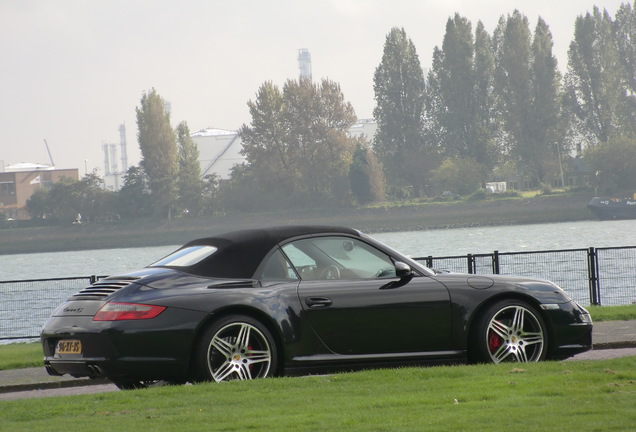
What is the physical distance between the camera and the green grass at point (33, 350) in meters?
12.4

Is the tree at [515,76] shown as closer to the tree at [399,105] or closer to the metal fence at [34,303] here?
the tree at [399,105]

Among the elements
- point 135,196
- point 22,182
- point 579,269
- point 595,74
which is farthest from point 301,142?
point 579,269

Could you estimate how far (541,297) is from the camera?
905 cm

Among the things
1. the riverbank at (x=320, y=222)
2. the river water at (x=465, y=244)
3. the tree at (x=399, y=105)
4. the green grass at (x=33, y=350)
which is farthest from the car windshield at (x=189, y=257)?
the riverbank at (x=320, y=222)

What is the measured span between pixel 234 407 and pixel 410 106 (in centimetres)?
11503

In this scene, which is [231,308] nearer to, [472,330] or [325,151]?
[472,330]

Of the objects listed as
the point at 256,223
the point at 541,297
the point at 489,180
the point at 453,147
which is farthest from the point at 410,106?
the point at 541,297

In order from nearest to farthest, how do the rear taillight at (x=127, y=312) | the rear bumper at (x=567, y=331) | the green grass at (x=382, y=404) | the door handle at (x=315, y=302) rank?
the green grass at (x=382, y=404), the rear taillight at (x=127, y=312), the door handle at (x=315, y=302), the rear bumper at (x=567, y=331)

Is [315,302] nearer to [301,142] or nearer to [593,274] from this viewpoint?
[593,274]

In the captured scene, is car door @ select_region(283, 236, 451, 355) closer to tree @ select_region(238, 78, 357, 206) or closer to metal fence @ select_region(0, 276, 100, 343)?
metal fence @ select_region(0, 276, 100, 343)

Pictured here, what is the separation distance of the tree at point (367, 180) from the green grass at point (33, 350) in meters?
113

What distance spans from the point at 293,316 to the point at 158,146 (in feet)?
435

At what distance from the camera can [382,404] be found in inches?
273

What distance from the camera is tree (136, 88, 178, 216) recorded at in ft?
454
